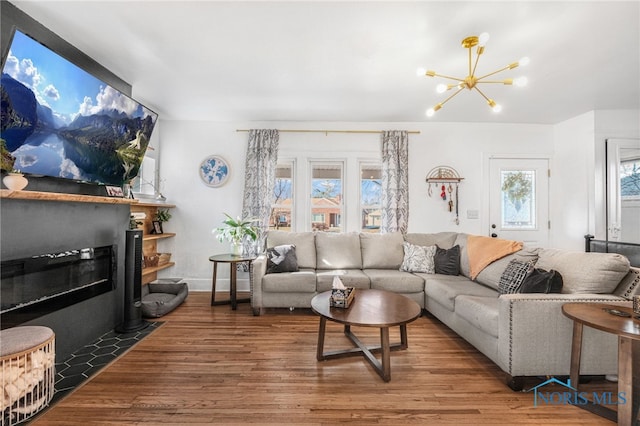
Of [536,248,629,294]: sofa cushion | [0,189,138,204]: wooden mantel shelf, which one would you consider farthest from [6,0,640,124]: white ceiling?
[536,248,629,294]: sofa cushion

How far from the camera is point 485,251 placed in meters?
3.16

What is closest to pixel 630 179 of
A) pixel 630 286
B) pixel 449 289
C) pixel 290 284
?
pixel 630 286

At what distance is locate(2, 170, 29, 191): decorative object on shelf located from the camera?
177 centimetres

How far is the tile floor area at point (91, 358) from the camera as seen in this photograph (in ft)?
6.44

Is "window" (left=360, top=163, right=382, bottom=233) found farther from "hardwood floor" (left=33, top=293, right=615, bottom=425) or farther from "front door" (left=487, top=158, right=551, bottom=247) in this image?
"hardwood floor" (left=33, top=293, right=615, bottom=425)

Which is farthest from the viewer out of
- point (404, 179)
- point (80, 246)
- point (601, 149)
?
point (404, 179)

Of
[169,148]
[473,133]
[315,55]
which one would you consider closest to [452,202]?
[473,133]

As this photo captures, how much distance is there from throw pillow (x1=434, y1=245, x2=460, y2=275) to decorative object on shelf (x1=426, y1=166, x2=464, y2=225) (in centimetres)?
101

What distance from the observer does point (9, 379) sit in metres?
1.54

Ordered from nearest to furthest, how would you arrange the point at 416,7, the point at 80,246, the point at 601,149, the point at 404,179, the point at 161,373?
the point at 416,7 < the point at 161,373 < the point at 80,246 < the point at 601,149 < the point at 404,179

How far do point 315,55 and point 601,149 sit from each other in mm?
4116

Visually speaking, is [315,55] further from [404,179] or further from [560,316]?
[560,316]

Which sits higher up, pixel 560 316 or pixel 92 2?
pixel 92 2

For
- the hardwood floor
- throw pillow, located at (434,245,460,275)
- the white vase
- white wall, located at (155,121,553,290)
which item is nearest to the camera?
the hardwood floor
